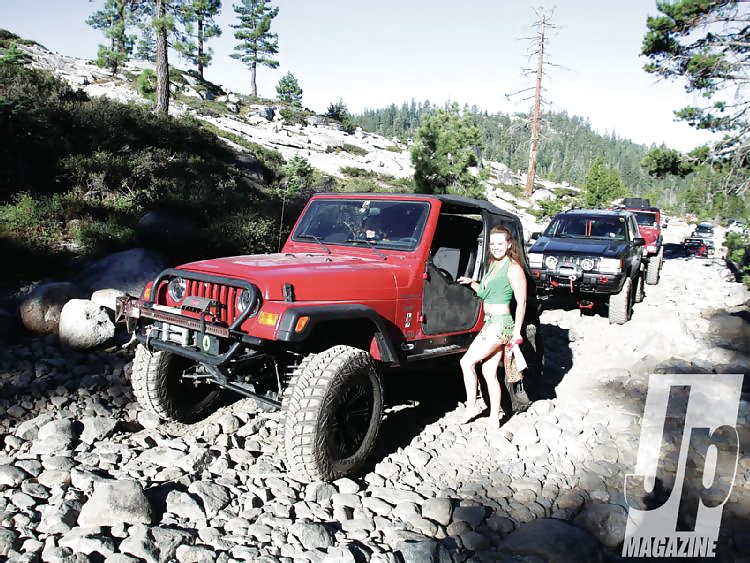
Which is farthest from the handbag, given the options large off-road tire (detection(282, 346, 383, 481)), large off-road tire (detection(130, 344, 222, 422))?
large off-road tire (detection(130, 344, 222, 422))

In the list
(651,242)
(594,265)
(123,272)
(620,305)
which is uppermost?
(651,242)

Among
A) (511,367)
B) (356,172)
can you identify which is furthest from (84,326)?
(356,172)

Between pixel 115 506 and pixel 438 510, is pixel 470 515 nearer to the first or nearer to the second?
pixel 438 510

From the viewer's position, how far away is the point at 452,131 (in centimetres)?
2027

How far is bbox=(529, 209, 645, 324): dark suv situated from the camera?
8.97m

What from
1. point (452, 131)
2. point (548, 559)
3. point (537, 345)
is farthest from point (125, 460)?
point (452, 131)

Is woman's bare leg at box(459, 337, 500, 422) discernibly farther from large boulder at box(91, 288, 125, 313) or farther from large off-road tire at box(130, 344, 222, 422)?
large boulder at box(91, 288, 125, 313)

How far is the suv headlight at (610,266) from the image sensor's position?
8.87m

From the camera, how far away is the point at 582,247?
31.6 ft

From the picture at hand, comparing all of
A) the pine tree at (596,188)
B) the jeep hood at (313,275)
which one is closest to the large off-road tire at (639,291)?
the jeep hood at (313,275)

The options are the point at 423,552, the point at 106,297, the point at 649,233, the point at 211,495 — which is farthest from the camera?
the point at 649,233

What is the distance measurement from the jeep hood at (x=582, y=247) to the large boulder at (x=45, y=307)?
24.3 feet

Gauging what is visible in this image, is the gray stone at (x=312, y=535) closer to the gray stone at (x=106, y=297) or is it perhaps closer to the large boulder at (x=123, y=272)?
the gray stone at (x=106, y=297)

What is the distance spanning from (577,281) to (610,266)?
1.88 feet
